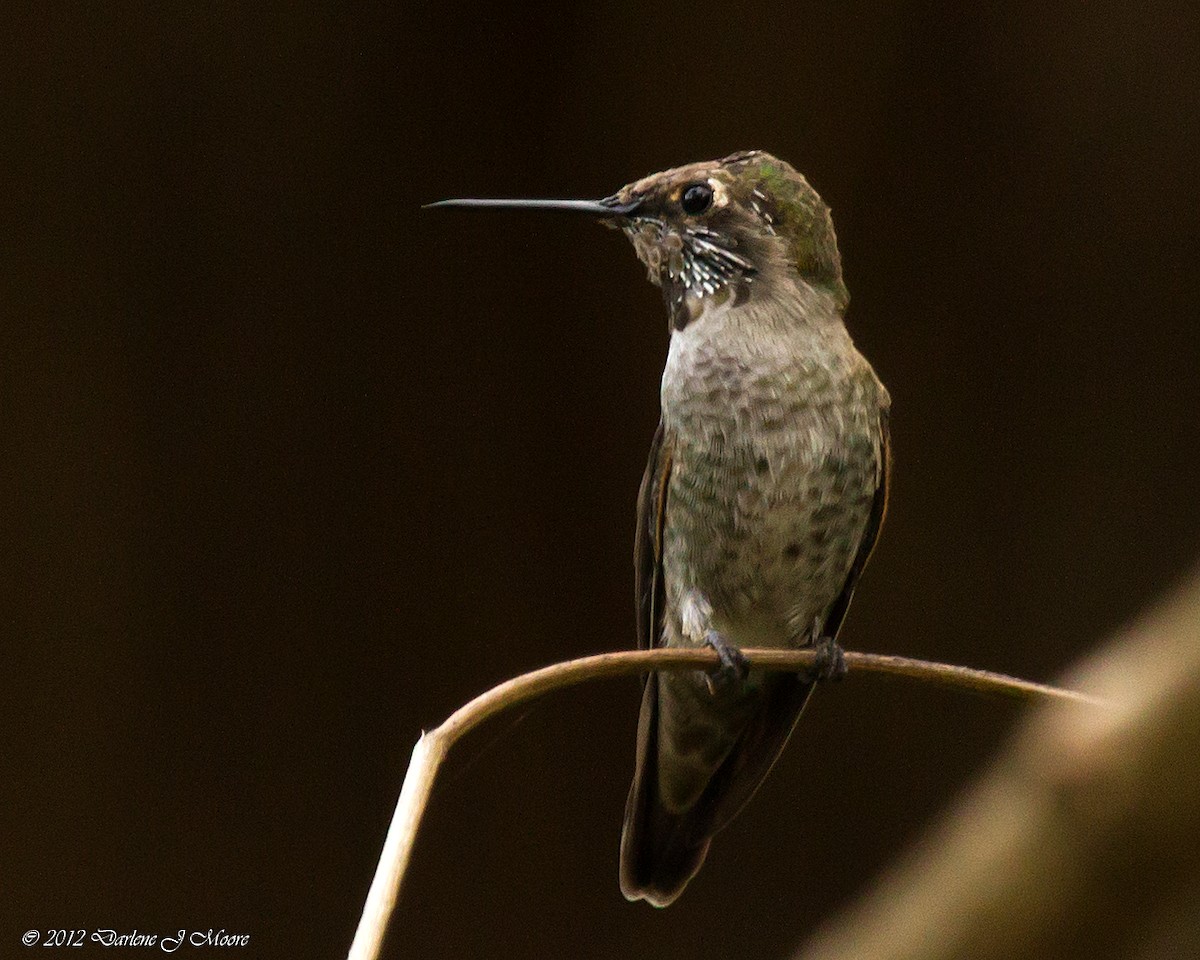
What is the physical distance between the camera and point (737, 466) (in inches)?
35.5

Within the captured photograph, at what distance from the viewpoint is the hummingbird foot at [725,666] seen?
76 centimetres

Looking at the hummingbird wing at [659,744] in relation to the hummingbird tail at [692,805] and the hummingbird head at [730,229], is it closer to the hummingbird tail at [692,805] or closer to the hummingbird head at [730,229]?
the hummingbird tail at [692,805]

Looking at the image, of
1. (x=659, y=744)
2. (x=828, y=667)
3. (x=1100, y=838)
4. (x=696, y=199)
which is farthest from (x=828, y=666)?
(x=1100, y=838)

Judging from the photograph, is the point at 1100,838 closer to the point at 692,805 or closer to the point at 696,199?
the point at 696,199

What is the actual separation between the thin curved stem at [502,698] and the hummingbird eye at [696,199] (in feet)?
1.06

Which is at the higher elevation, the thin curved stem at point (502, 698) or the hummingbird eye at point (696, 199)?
the hummingbird eye at point (696, 199)

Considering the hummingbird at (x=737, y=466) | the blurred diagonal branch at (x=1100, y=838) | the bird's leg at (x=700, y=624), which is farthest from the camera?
the bird's leg at (x=700, y=624)

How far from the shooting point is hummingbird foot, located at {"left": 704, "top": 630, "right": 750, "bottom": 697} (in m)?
0.76

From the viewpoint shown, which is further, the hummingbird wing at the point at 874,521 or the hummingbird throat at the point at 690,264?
the hummingbird wing at the point at 874,521

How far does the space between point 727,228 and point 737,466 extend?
168 millimetres

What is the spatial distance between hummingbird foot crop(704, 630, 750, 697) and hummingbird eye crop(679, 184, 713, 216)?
0.93ft

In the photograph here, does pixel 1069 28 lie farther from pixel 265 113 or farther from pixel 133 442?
pixel 133 442

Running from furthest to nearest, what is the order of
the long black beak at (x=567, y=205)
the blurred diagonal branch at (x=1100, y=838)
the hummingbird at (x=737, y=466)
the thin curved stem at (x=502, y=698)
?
1. the hummingbird at (x=737, y=466)
2. the long black beak at (x=567, y=205)
3. the thin curved stem at (x=502, y=698)
4. the blurred diagonal branch at (x=1100, y=838)

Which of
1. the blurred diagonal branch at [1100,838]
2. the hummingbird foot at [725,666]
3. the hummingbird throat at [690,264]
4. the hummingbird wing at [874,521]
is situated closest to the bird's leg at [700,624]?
the hummingbird foot at [725,666]
